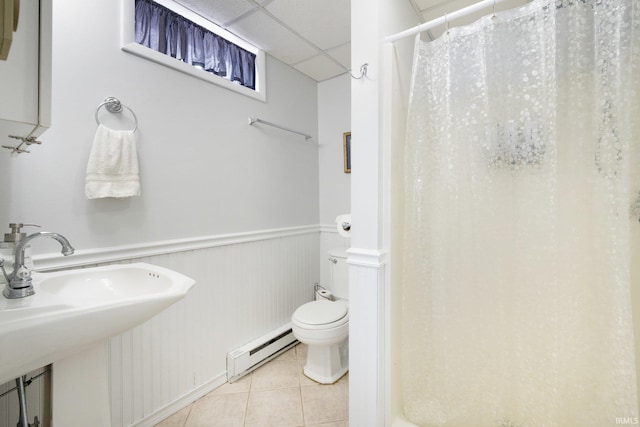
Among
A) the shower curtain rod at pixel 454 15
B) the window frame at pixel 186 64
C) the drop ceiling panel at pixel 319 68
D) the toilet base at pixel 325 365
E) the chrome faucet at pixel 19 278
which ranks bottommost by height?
the toilet base at pixel 325 365

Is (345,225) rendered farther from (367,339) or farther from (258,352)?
(258,352)

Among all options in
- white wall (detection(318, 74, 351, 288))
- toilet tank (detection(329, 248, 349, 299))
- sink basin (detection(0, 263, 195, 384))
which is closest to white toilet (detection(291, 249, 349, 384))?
toilet tank (detection(329, 248, 349, 299))

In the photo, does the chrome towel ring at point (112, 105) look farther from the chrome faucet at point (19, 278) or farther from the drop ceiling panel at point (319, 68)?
the drop ceiling panel at point (319, 68)

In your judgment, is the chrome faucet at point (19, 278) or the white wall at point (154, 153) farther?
the white wall at point (154, 153)

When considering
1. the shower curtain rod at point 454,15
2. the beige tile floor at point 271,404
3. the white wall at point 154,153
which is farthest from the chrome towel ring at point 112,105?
the beige tile floor at point 271,404

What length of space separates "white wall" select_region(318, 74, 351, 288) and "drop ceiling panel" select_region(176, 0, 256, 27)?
0.99m

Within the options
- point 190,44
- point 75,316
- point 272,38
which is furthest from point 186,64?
point 75,316

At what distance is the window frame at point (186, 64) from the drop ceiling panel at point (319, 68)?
0.36 m

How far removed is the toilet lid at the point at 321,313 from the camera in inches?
65.3

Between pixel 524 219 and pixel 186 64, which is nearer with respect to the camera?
pixel 524 219

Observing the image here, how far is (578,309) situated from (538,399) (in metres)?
0.35

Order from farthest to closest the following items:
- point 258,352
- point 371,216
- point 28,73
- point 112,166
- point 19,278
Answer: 1. point 258,352
2. point 112,166
3. point 371,216
4. point 19,278
5. point 28,73

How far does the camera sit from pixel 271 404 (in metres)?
1.53

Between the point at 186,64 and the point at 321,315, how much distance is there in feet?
5.56
